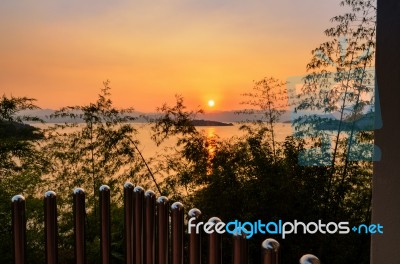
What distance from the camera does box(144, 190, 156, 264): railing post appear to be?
4.65 feet

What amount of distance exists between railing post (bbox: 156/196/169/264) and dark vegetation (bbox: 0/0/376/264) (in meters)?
2.79

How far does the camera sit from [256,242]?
4.20 m

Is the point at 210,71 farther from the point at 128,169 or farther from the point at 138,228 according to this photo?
the point at 138,228

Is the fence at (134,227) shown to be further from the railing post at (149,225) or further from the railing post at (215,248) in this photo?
the railing post at (215,248)

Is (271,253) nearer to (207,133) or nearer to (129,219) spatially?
(129,219)

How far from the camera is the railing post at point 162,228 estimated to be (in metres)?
1.33

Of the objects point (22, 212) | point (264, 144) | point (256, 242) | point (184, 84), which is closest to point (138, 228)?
point (22, 212)

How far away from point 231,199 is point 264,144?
2.38 feet

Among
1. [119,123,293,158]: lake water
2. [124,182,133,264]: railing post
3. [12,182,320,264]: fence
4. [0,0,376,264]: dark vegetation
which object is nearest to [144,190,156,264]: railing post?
[12,182,320,264]: fence

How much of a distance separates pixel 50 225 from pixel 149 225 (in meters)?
Answer: 0.36

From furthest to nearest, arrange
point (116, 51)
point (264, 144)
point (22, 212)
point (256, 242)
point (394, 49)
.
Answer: point (116, 51)
point (264, 144)
point (256, 242)
point (394, 49)
point (22, 212)

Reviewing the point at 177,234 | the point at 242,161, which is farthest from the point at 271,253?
the point at 242,161

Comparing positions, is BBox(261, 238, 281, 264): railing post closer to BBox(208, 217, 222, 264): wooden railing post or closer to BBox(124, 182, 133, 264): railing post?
BBox(208, 217, 222, 264): wooden railing post

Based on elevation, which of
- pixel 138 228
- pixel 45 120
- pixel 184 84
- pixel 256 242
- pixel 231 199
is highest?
pixel 184 84
